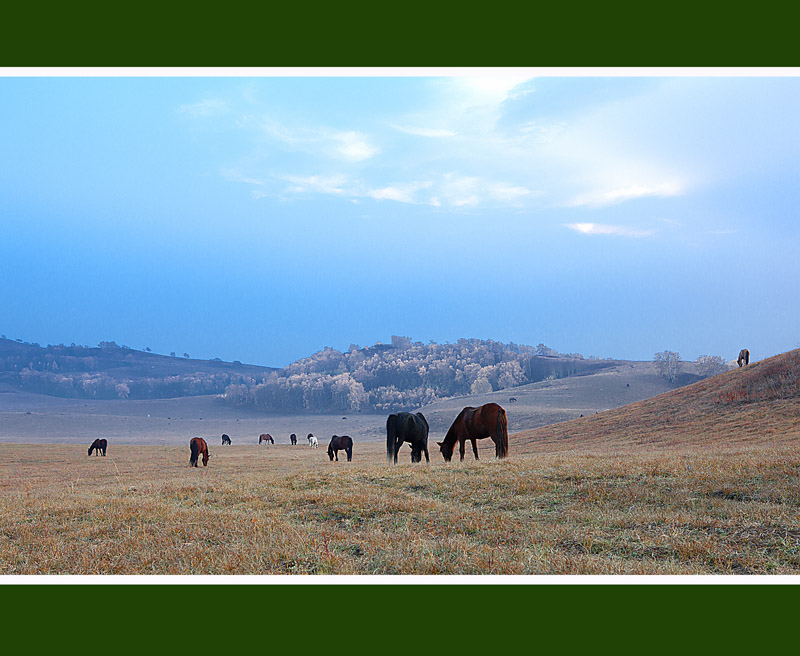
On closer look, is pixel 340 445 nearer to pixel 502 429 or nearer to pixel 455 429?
pixel 455 429

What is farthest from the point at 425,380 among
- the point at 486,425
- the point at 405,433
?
the point at 486,425

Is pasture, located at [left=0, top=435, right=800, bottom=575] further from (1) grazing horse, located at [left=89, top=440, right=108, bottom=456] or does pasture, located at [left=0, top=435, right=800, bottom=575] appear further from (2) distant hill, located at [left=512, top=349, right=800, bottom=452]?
(1) grazing horse, located at [left=89, top=440, right=108, bottom=456]

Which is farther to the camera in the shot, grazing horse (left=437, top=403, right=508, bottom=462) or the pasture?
grazing horse (left=437, top=403, right=508, bottom=462)

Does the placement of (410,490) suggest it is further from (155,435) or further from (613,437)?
(155,435)

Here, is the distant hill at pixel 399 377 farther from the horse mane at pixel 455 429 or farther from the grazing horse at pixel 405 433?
the horse mane at pixel 455 429

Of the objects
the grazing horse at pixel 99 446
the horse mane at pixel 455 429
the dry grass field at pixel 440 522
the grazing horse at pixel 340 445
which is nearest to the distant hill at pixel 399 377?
the grazing horse at pixel 99 446

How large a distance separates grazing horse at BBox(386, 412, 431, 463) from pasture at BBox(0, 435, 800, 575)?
906 centimetres

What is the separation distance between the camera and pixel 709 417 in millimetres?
35031

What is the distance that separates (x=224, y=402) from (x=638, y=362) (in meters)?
131

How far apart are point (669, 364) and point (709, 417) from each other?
376 feet

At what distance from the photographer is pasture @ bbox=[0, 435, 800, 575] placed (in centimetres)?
680

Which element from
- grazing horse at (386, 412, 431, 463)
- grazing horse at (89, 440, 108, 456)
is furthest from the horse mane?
grazing horse at (89, 440, 108, 456)

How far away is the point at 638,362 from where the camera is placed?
599 feet

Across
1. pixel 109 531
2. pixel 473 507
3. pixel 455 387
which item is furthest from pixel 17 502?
pixel 455 387
